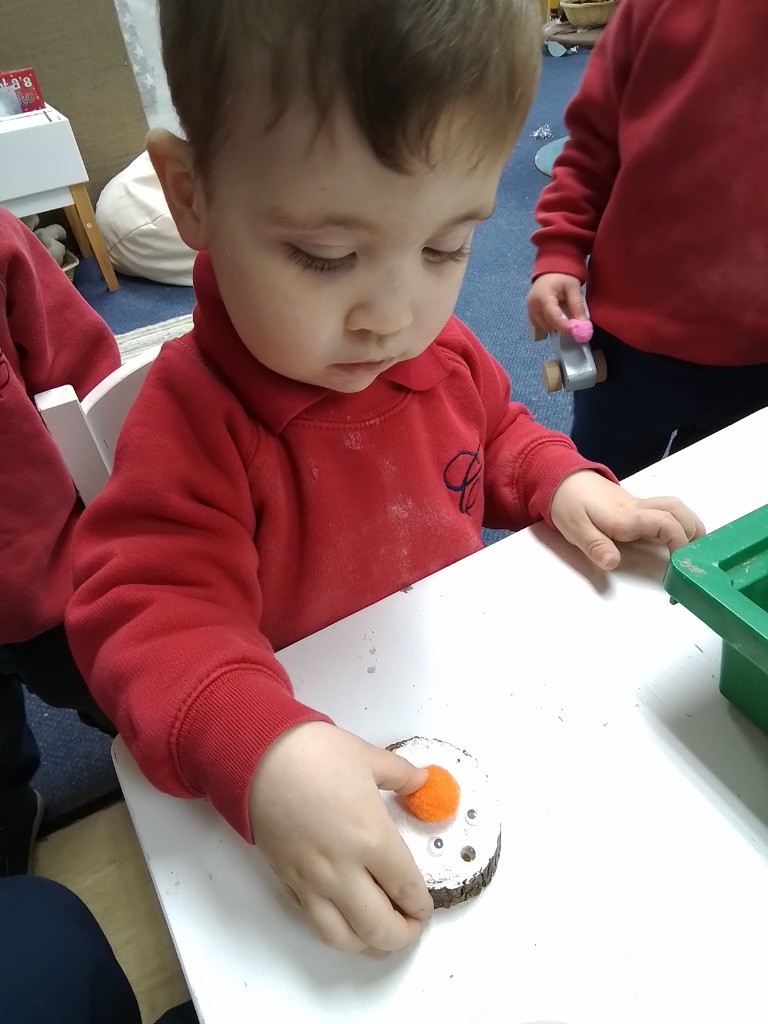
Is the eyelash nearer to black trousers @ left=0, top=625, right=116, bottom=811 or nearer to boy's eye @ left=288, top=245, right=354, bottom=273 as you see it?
boy's eye @ left=288, top=245, right=354, bottom=273

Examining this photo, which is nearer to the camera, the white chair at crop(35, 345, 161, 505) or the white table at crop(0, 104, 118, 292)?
the white chair at crop(35, 345, 161, 505)

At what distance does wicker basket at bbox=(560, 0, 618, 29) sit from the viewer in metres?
3.22

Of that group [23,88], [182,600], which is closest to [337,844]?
[182,600]

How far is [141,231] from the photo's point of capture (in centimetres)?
216

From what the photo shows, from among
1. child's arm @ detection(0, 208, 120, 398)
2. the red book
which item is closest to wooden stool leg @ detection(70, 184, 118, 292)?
the red book

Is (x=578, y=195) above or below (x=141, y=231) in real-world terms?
above

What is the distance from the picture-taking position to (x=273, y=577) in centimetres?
54

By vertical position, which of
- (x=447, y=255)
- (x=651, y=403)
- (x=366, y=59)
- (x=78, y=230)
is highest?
(x=366, y=59)

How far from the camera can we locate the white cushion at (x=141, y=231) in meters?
2.15

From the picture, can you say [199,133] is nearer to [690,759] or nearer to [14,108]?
[690,759]

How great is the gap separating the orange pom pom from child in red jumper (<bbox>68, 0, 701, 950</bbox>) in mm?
10

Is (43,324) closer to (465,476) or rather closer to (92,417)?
(92,417)

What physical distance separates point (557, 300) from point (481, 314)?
1.10m

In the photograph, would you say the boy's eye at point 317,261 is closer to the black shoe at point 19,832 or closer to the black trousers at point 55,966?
the black trousers at point 55,966
